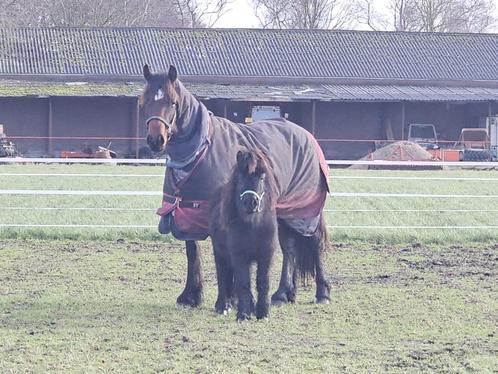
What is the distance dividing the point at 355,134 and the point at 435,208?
2345 centimetres

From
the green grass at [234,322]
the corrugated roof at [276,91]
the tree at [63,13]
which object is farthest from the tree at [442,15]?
the green grass at [234,322]

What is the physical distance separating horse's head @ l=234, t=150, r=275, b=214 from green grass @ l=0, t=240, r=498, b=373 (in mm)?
915

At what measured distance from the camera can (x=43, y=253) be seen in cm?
1209

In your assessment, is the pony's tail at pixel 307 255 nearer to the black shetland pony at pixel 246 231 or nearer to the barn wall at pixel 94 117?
the black shetland pony at pixel 246 231

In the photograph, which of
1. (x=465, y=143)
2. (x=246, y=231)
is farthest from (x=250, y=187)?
(x=465, y=143)

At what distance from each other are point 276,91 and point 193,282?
30718mm

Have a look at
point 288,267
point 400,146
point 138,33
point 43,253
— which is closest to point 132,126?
point 138,33

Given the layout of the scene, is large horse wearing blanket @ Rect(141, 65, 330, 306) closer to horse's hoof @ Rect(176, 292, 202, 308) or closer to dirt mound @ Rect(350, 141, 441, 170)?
horse's hoof @ Rect(176, 292, 202, 308)

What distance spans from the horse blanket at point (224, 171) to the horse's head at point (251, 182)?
1.47ft

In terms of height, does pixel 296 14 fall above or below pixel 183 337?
above

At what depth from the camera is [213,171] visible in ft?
27.3

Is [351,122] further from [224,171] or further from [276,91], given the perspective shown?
[224,171]

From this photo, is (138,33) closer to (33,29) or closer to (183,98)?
(33,29)

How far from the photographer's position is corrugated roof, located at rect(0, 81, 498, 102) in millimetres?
36781
